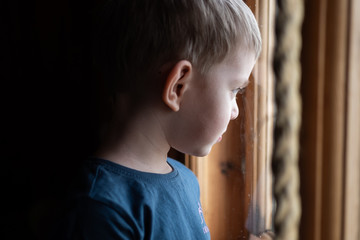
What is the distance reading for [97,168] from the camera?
0.59 metres

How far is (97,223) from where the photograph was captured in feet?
1.68

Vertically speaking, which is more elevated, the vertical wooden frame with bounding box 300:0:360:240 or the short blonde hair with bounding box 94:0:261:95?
the short blonde hair with bounding box 94:0:261:95

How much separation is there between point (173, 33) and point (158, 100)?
121 millimetres

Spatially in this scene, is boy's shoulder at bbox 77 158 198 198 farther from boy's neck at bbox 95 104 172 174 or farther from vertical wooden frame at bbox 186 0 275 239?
vertical wooden frame at bbox 186 0 275 239

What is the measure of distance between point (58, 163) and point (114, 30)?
1.00m

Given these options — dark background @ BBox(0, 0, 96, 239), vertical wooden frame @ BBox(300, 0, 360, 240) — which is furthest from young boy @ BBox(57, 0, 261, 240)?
dark background @ BBox(0, 0, 96, 239)

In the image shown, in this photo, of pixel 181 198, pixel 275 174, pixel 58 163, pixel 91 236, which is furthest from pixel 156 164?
pixel 58 163

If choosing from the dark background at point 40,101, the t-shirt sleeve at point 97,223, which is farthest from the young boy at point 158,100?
the dark background at point 40,101

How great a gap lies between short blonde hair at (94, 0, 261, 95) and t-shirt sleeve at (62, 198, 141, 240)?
226 mm

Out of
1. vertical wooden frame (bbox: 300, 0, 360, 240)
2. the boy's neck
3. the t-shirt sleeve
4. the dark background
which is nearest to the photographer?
vertical wooden frame (bbox: 300, 0, 360, 240)

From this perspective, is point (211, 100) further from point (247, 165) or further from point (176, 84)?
point (247, 165)

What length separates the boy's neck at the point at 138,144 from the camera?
62 cm

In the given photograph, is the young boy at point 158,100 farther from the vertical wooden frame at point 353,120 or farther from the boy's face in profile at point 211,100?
the vertical wooden frame at point 353,120

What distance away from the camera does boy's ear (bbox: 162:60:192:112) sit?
22.5 inches
